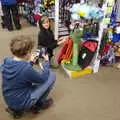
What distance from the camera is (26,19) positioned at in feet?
15.0

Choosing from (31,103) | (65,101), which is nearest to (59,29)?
(65,101)

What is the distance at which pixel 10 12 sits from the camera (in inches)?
157

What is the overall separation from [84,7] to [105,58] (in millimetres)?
757

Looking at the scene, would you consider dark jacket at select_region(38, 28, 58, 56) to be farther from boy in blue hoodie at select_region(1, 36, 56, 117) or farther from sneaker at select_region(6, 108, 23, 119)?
sneaker at select_region(6, 108, 23, 119)

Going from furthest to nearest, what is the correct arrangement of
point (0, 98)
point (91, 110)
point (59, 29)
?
point (59, 29)
point (0, 98)
point (91, 110)

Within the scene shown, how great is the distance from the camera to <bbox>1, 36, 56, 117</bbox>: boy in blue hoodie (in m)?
1.80

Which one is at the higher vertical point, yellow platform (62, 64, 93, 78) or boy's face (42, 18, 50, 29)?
boy's face (42, 18, 50, 29)

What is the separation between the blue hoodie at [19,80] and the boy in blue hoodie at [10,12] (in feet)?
6.94

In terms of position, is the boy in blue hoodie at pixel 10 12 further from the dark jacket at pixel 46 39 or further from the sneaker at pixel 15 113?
the sneaker at pixel 15 113

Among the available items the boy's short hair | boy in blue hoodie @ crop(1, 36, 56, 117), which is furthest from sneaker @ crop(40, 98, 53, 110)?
the boy's short hair

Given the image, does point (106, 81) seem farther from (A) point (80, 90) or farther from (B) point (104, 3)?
(B) point (104, 3)

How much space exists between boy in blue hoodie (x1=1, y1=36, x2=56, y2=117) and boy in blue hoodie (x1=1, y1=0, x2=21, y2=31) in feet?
6.89

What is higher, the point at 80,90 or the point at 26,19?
the point at 26,19

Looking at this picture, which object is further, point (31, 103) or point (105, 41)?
point (105, 41)
